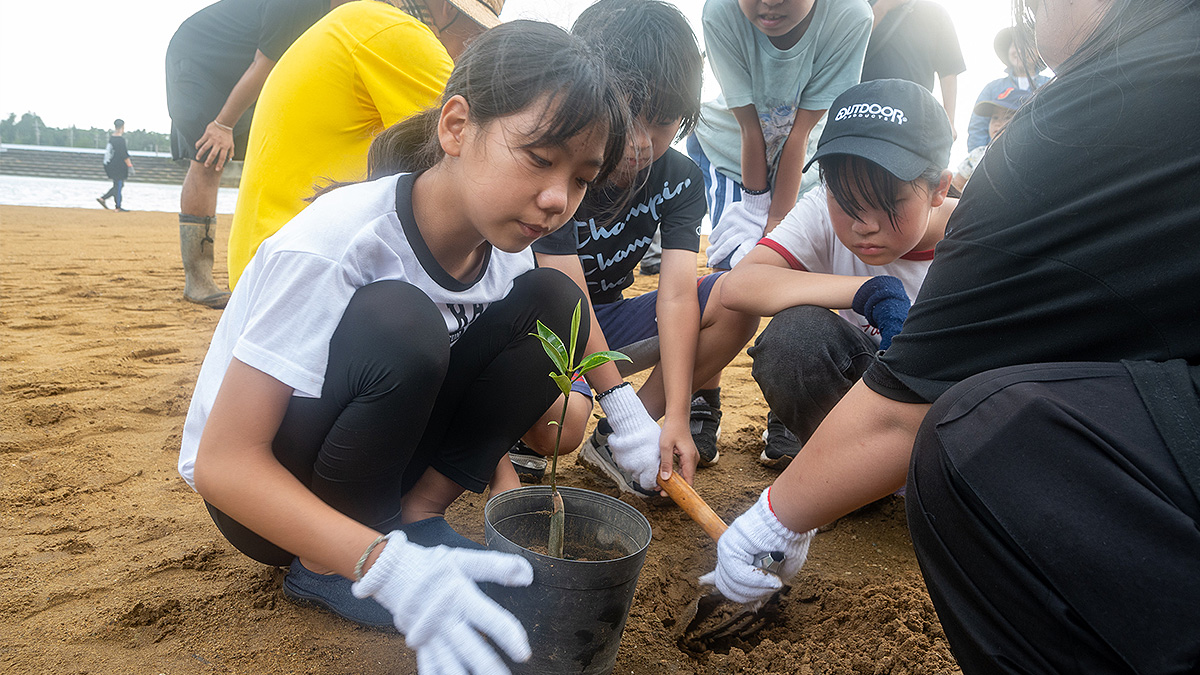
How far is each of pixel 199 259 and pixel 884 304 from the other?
3.82m

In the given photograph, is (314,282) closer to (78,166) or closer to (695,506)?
(695,506)

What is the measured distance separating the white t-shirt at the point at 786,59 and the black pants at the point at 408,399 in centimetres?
155

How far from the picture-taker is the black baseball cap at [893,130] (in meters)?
1.47

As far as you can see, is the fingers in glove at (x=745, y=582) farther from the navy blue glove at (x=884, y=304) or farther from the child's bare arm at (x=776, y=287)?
the child's bare arm at (x=776, y=287)

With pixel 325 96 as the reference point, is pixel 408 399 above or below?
below

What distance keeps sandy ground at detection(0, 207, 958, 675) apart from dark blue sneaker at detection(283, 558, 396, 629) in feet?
0.08

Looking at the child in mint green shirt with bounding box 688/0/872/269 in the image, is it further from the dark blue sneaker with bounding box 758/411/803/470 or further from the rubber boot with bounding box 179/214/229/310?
the rubber boot with bounding box 179/214/229/310

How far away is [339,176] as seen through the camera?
1.70m

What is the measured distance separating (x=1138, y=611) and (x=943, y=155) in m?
1.10

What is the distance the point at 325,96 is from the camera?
5.39 ft

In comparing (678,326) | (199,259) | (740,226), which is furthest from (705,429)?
(199,259)

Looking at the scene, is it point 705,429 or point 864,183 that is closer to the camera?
point 864,183

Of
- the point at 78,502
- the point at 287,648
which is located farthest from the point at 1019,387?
the point at 78,502

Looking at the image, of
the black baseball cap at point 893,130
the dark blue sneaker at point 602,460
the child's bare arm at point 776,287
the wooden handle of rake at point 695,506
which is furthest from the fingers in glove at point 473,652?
the black baseball cap at point 893,130
